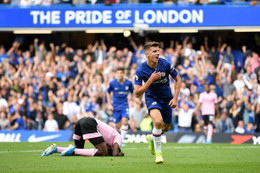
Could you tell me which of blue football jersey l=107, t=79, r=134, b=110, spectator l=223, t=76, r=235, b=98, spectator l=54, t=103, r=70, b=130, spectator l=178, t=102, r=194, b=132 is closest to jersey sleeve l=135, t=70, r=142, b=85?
blue football jersey l=107, t=79, r=134, b=110

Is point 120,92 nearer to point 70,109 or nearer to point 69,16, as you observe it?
point 70,109

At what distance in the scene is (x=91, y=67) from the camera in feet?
87.1

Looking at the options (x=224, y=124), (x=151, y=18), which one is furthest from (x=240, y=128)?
(x=151, y=18)

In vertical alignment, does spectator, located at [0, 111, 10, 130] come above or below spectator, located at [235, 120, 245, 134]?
above

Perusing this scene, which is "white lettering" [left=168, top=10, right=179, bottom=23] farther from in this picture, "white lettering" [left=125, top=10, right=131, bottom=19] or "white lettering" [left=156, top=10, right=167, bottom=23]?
"white lettering" [left=125, top=10, right=131, bottom=19]

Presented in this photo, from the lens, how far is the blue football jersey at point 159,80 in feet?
37.6

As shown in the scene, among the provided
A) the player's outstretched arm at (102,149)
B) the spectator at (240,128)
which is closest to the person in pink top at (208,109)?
the spectator at (240,128)

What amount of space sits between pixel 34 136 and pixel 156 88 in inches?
481

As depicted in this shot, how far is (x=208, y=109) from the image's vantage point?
72.0 ft

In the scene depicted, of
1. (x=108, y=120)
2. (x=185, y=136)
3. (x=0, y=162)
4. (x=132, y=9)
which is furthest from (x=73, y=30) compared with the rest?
(x=0, y=162)

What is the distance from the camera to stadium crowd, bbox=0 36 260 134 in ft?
77.0

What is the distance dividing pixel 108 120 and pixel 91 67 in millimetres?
3556

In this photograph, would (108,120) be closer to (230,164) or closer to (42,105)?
(42,105)

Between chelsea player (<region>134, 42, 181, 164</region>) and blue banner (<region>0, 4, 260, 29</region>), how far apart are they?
1500cm
